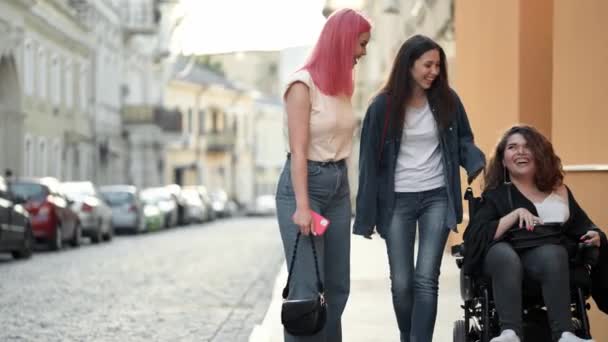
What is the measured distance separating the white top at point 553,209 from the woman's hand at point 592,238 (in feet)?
0.64

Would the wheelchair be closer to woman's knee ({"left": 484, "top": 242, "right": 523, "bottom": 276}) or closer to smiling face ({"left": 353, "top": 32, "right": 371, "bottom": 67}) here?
woman's knee ({"left": 484, "top": 242, "right": 523, "bottom": 276})

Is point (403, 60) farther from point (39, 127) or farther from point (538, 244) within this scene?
point (39, 127)

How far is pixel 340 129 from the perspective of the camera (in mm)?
7074

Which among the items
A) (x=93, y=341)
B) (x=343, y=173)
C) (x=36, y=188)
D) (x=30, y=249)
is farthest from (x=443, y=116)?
(x=36, y=188)

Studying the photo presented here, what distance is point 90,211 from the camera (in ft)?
111

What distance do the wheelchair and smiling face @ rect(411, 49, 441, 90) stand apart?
23.1 inches

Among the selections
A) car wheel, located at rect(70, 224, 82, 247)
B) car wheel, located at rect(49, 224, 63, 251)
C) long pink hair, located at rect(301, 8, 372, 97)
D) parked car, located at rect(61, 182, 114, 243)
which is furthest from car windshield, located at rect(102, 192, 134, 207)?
long pink hair, located at rect(301, 8, 372, 97)

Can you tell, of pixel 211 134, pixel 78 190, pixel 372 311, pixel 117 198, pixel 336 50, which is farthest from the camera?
pixel 211 134

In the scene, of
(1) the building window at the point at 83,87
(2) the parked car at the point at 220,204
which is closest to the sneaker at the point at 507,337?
(1) the building window at the point at 83,87

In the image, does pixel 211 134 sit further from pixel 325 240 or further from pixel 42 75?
pixel 325 240

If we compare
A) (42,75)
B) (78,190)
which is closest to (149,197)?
(42,75)

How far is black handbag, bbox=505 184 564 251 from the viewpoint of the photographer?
7.64 m

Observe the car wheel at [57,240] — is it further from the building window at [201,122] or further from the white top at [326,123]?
the building window at [201,122]

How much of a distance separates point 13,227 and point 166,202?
28.8 meters
